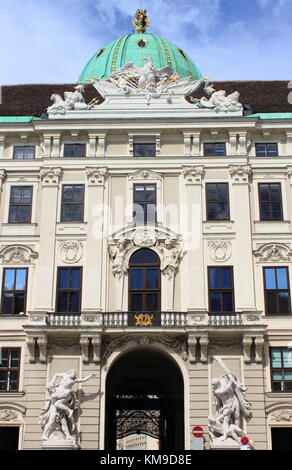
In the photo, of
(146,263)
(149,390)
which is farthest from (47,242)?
(149,390)

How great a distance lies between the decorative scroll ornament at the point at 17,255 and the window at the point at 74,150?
17.2ft

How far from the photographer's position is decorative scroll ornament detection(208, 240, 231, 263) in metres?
29.5

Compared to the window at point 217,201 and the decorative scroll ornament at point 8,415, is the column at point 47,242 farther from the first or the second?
the window at point 217,201

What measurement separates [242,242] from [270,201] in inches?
107

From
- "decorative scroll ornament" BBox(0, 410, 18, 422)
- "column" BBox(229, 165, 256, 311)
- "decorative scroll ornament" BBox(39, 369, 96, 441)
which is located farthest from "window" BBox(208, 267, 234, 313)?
"decorative scroll ornament" BBox(0, 410, 18, 422)

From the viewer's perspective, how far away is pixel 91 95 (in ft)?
118

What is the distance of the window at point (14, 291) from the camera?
29.1m

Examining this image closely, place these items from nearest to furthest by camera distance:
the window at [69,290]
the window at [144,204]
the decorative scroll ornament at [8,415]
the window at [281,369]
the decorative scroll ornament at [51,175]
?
the decorative scroll ornament at [8,415], the window at [281,369], the window at [69,290], the window at [144,204], the decorative scroll ornament at [51,175]

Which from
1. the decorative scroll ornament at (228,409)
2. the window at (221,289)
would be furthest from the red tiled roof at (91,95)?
the decorative scroll ornament at (228,409)

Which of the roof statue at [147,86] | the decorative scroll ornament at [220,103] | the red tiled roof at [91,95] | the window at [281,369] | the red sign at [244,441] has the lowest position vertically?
the red sign at [244,441]

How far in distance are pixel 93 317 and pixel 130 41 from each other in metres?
28.0

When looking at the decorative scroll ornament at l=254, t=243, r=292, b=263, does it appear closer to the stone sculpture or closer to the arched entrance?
the arched entrance
